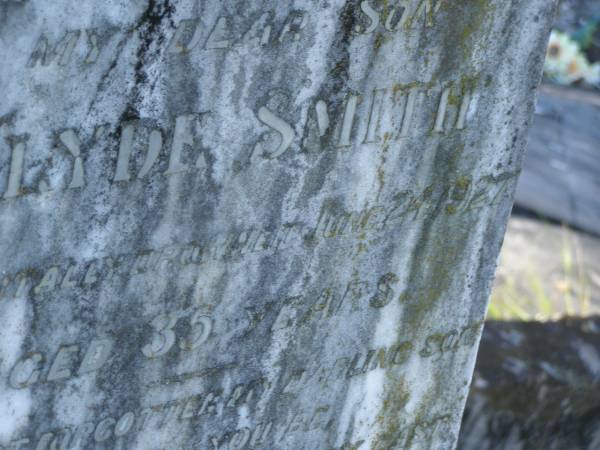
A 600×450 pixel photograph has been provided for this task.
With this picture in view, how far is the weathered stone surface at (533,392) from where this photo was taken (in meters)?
2.51

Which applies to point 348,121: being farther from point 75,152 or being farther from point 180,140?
point 75,152

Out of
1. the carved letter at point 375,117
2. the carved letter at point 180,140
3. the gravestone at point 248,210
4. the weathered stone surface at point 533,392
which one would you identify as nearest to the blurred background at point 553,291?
the weathered stone surface at point 533,392

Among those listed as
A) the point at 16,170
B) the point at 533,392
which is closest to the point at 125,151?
the point at 16,170

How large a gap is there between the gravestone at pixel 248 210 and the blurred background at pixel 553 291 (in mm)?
571

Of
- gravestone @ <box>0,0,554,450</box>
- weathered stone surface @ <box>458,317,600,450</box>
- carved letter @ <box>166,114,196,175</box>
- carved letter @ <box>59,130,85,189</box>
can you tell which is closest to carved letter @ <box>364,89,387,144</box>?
gravestone @ <box>0,0,554,450</box>

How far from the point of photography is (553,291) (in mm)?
3254

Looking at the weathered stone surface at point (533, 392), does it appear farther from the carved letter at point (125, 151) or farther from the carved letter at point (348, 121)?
the carved letter at point (125, 151)

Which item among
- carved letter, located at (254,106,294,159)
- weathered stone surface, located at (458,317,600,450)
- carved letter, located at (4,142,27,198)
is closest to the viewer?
carved letter, located at (4,142,27,198)

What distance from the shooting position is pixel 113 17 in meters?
1.41

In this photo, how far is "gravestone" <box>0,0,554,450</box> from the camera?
4.81 ft

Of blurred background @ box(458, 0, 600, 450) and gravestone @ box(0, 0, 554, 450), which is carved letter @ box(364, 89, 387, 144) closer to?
gravestone @ box(0, 0, 554, 450)

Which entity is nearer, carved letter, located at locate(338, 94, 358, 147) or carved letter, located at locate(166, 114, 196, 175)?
carved letter, located at locate(166, 114, 196, 175)

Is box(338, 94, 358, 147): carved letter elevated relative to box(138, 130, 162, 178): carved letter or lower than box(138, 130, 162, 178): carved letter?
elevated

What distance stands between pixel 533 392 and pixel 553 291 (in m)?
0.77
